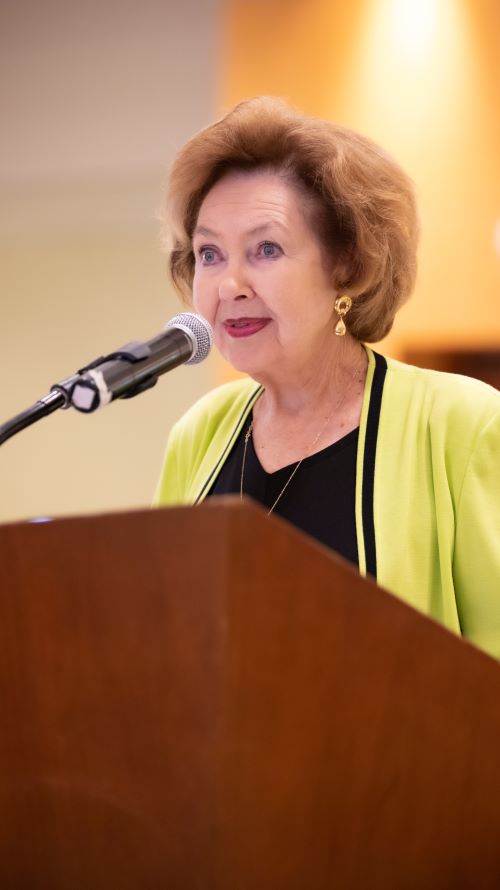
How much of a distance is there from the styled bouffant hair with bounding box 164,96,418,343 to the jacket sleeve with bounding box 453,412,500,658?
1.23 feet

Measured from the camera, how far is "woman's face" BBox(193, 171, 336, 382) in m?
1.54

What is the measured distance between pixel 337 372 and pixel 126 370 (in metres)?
0.66

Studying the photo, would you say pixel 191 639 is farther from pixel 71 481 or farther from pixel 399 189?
pixel 71 481

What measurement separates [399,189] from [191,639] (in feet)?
3.76

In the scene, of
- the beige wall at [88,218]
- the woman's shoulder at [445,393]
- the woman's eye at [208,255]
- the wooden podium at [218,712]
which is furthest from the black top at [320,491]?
the beige wall at [88,218]

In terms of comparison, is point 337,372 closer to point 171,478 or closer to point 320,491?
point 320,491

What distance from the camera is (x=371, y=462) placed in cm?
149

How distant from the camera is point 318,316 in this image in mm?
1592

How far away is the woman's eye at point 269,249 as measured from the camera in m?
1.55

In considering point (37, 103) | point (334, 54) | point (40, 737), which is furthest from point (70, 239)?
point (40, 737)

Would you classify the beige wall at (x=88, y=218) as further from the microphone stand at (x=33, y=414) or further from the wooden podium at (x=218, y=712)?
the wooden podium at (x=218, y=712)

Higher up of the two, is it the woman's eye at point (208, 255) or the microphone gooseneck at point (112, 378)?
the woman's eye at point (208, 255)

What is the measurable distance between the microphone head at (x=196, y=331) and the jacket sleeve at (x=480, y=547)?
419 mm

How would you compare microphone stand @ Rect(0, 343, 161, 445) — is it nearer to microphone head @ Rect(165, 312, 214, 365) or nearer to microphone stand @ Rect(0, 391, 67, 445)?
microphone stand @ Rect(0, 391, 67, 445)
